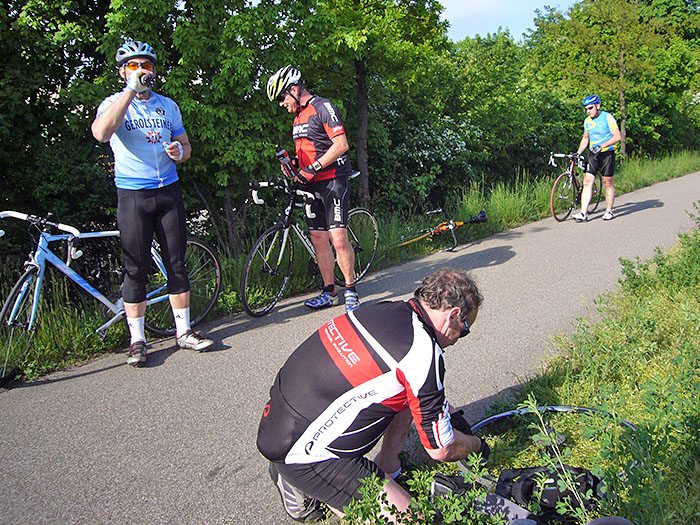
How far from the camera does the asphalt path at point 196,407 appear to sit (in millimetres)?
3035

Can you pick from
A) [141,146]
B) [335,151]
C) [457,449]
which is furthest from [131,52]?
[457,449]

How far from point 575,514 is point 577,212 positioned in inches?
375

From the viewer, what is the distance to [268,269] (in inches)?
243

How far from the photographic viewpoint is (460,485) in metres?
2.73

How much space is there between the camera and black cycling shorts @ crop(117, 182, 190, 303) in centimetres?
458

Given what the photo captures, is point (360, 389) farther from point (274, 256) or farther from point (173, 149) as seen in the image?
point (274, 256)

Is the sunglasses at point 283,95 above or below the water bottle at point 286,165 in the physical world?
above

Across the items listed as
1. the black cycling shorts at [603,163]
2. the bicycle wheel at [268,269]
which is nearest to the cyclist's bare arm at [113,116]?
the bicycle wheel at [268,269]

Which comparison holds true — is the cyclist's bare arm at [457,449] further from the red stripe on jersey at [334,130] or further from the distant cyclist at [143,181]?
the red stripe on jersey at [334,130]

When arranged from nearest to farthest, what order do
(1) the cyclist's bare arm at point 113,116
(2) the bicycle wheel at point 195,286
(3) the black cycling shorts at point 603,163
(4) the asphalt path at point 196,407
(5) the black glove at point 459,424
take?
(5) the black glove at point 459,424
(4) the asphalt path at point 196,407
(1) the cyclist's bare arm at point 113,116
(2) the bicycle wheel at point 195,286
(3) the black cycling shorts at point 603,163

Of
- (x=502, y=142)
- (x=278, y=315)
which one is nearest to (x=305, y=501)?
(x=278, y=315)

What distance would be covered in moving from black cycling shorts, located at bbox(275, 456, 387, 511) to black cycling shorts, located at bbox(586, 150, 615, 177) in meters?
9.33

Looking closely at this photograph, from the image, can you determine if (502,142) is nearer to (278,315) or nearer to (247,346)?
(278,315)

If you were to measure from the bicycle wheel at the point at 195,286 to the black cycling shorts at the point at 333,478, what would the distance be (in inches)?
126
